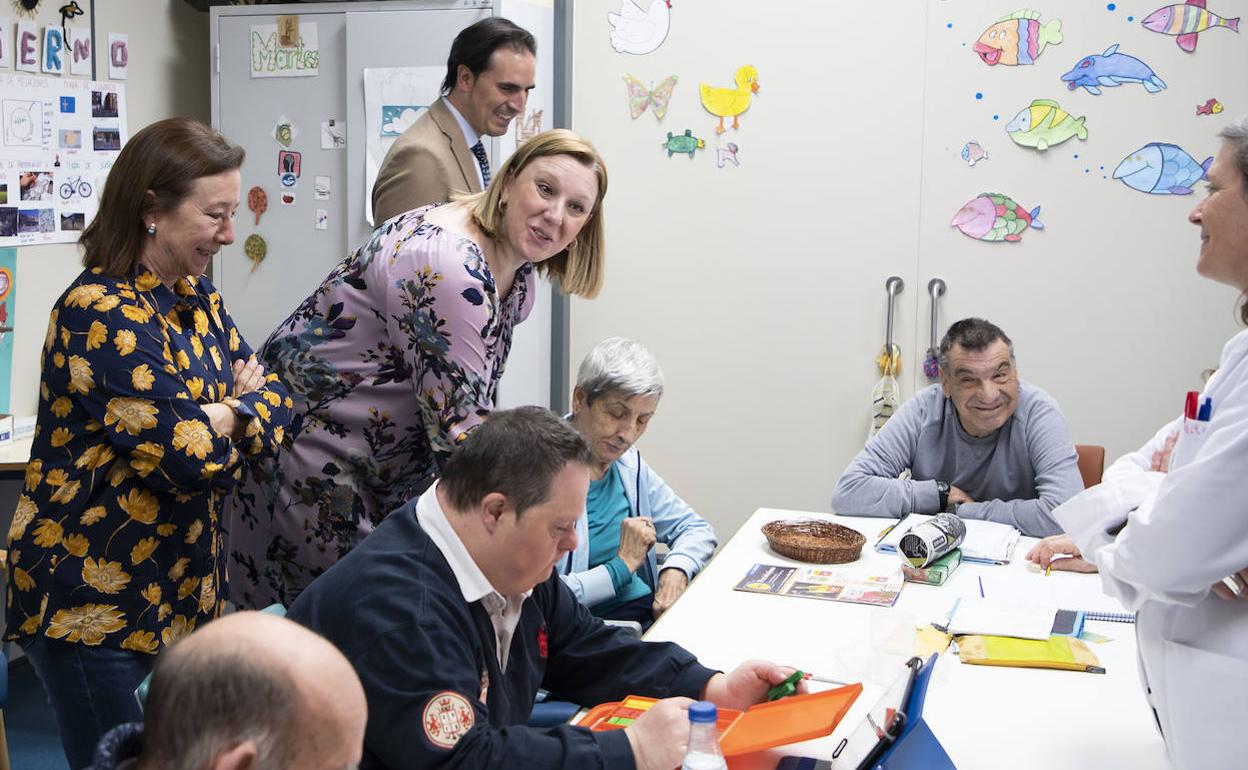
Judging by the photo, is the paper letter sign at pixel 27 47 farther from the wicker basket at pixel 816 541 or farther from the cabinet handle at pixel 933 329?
the cabinet handle at pixel 933 329

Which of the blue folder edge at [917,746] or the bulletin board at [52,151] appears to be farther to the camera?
the bulletin board at [52,151]

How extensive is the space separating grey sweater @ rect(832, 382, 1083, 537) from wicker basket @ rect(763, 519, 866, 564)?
0.34 m

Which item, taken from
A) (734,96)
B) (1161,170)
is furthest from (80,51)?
(1161,170)

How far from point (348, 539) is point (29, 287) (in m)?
2.12

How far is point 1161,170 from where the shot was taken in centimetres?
397

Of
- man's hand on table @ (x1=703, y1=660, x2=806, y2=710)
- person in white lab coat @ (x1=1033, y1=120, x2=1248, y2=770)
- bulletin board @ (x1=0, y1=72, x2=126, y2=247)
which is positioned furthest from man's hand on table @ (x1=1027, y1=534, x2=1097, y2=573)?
bulletin board @ (x1=0, y1=72, x2=126, y2=247)

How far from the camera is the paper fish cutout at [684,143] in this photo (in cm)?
440

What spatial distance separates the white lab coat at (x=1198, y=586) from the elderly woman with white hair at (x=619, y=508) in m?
1.22

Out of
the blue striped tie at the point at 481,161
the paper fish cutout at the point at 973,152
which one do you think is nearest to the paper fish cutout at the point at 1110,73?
the paper fish cutout at the point at 973,152

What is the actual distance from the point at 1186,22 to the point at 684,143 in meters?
1.73

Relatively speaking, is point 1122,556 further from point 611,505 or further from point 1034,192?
point 1034,192

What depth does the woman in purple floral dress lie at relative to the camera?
2.01 m

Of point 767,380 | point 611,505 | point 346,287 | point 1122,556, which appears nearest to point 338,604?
point 346,287

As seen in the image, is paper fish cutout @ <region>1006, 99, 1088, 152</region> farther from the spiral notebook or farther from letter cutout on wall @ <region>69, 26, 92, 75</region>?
letter cutout on wall @ <region>69, 26, 92, 75</region>
